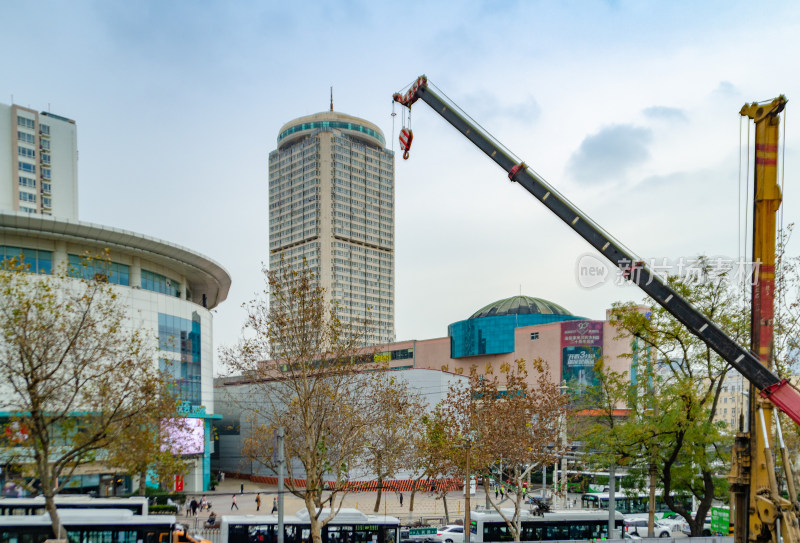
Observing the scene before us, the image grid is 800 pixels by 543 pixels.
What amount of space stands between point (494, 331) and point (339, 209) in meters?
64.8

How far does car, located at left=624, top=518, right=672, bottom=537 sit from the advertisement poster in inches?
1642

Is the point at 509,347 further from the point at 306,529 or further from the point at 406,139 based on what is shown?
the point at 406,139

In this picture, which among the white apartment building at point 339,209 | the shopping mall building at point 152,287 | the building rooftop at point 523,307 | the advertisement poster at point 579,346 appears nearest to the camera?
the shopping mall building at point 152,287

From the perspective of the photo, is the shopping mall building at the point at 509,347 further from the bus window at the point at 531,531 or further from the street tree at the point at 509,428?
the bus window at the point at 531,531

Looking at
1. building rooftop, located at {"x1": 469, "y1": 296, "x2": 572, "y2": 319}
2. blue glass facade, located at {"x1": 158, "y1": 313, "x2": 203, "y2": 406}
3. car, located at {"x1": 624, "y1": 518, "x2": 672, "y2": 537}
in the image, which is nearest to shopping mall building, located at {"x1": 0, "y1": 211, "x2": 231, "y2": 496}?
blue glass facade, located at {"x1": 158, "y1": 313, "x2": 203, "y2": 406}

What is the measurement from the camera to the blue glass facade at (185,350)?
44469mm

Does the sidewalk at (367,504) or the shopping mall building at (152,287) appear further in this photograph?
the sidewalk at (367,504)

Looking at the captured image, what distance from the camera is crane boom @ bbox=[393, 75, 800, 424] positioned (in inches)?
515

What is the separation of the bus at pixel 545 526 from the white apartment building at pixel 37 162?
232 feet

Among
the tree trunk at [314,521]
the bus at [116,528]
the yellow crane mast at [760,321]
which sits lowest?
the bus at [116,528]

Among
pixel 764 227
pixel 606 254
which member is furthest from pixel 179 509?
pixel 764 227

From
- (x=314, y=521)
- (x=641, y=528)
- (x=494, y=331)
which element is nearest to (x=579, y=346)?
(x=494, y=331)

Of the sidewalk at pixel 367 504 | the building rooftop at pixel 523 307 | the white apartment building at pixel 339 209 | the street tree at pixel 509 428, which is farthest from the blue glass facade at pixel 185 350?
the white apartment building at pixel 339 209

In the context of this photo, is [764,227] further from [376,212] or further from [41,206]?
[376,212]
